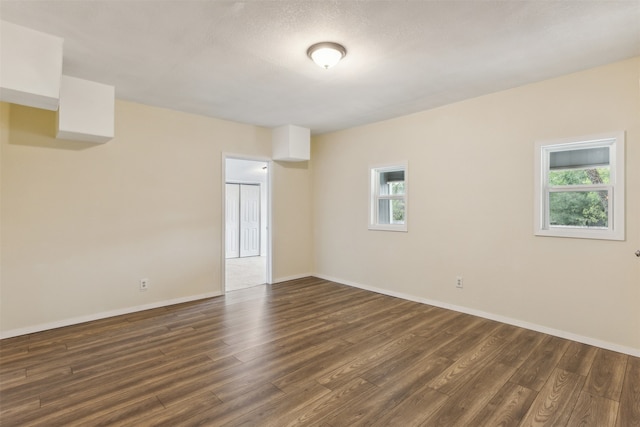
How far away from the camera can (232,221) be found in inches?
335

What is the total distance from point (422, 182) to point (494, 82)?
1.44m

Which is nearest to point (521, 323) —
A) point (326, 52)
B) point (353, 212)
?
point (353, 212)

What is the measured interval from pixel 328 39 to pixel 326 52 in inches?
3.8

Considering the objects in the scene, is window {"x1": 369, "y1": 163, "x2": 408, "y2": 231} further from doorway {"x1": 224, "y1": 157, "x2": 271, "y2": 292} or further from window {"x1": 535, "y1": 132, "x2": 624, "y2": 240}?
doorway {"x1": 224, "y1": 157, "x2": 271, "y2": 292}

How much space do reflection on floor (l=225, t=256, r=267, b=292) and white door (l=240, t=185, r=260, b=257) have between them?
430 millimetres

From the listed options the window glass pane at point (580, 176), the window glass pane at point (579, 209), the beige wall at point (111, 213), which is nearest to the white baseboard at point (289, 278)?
the beige wall at point (111, 213)

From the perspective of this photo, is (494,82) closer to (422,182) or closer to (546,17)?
(546,17)

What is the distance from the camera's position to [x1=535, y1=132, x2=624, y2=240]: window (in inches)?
112

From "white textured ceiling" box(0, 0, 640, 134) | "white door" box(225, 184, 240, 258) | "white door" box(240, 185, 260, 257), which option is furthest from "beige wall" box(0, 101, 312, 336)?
"white door" box(240, 185, 260, 257)

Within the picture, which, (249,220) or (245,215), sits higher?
(245,215)

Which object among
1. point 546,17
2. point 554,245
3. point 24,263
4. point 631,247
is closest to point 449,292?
point 554,245

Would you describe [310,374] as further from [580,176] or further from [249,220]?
[249,220]

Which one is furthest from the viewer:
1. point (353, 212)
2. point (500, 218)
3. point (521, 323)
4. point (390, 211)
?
point (353, 212)

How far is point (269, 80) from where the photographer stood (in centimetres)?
325
